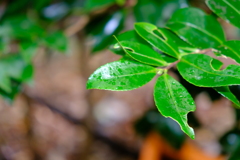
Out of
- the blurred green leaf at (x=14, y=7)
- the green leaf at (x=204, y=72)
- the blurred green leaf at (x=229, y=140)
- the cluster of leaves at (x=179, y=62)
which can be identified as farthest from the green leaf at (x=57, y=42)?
the blurred green leaf at (x=229, y=140)

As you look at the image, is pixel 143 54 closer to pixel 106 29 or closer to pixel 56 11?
pixel 106 29

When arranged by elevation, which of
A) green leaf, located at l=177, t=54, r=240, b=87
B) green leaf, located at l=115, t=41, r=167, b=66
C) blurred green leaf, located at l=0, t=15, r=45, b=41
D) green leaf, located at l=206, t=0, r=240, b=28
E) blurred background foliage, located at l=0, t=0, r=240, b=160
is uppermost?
green leaf, located at l=206, t=0, r=240, b=28

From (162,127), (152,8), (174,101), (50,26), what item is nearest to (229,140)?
(162,127)

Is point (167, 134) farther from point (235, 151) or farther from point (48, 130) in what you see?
point (48, 130)

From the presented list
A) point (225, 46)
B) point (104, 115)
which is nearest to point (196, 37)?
point (225, 46)

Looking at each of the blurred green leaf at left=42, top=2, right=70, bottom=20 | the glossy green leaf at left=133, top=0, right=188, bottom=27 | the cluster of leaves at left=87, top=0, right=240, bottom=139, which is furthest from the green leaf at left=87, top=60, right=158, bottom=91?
the blurred green leaf at left=42, top=2, right=70, bottom=20

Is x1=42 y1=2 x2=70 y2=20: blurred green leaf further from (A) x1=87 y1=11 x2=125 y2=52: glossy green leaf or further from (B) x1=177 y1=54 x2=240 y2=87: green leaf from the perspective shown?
(B) x1=177 y1=54 x2=240 y2=87: green leaf

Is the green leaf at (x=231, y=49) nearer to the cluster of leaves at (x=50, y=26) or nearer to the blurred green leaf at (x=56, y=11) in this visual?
the cluster of leaves at (x=50, y=26)
